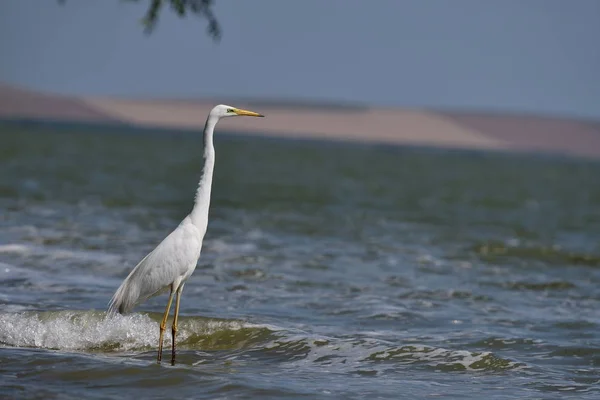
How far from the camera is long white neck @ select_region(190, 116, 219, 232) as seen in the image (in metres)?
7.87

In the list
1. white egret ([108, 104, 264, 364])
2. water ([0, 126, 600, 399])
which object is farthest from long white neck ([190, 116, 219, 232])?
water ([0, 126, 600, 399])

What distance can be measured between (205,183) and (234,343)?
1.79 m

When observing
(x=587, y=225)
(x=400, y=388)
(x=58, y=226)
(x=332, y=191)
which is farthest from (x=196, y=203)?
(x=332, y=191)

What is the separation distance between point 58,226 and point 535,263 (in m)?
7.41

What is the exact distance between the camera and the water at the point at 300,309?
7.61 metres

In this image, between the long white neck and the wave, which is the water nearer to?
the wave

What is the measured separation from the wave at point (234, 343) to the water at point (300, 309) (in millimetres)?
18

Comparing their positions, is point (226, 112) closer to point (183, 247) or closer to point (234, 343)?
point (183, 247)

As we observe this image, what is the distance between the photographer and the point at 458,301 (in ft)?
38.7

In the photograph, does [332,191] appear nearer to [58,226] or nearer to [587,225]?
[587,225]

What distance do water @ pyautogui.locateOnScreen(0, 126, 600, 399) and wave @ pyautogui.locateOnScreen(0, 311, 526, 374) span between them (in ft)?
0.06

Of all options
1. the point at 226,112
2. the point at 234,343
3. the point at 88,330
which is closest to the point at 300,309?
the point at 234,343

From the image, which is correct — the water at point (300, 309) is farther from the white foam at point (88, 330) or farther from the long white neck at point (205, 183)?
the long white neck at point (205, 183)

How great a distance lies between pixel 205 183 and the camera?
25.9ft
